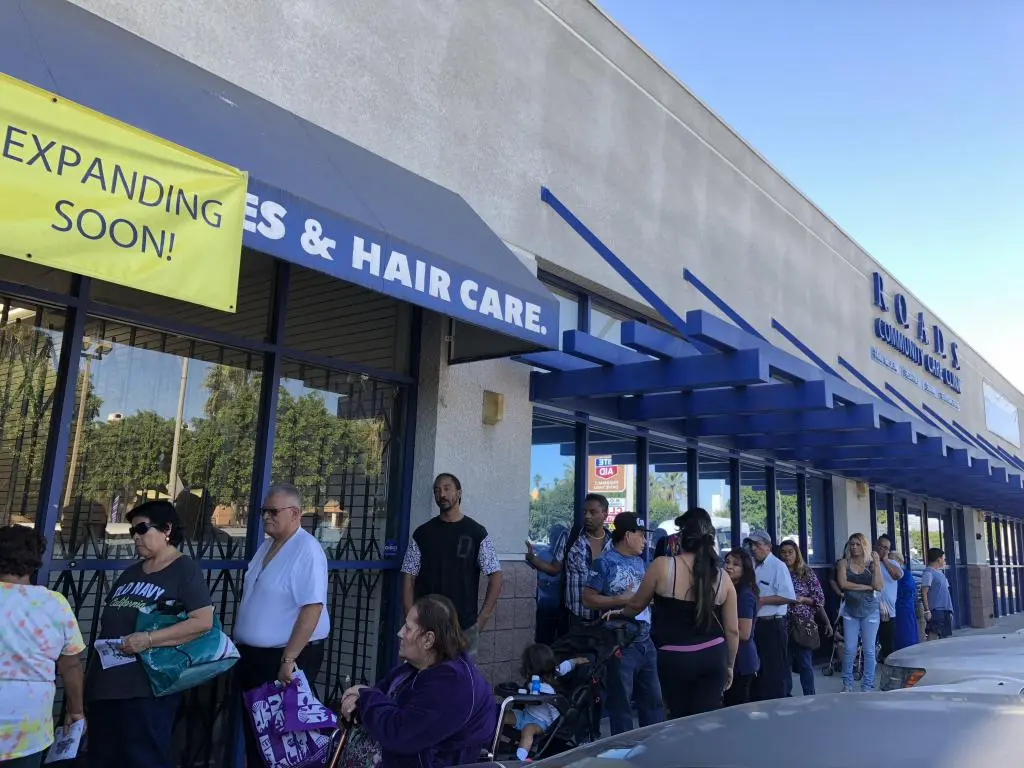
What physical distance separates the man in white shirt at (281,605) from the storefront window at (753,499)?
7489 millimetres

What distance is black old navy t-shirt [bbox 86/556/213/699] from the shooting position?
12.6 feet

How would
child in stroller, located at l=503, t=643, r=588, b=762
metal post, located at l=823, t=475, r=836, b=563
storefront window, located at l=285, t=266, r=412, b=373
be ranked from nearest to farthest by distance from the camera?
child in stroller, located at l=503, t=643, r=588, b=762
storefront window, located at l=285, t=266, r=412, b=373
metal post, located at l=823, t=475, r=836, b=563

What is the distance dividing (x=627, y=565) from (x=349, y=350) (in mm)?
2638

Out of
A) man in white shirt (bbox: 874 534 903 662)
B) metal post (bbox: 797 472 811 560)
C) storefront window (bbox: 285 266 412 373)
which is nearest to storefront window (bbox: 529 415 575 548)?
storefront window (bbox: 285 266 412 373)

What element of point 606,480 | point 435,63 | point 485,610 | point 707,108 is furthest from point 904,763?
point 707,108

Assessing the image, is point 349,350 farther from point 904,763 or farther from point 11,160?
point 904,763

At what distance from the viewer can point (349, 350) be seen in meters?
6.13

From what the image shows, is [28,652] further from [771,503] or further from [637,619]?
[771,503]

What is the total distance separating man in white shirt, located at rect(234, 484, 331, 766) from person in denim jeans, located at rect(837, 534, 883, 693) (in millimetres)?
6434

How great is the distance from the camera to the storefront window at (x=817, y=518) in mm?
12898

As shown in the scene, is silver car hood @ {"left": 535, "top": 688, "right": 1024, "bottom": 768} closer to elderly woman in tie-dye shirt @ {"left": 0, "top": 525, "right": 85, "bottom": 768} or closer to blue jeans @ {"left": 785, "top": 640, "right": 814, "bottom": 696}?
elderly woman in tie-dye shirt @ {"left": 0, "top": 525, "right": 85, "bottom": 768}

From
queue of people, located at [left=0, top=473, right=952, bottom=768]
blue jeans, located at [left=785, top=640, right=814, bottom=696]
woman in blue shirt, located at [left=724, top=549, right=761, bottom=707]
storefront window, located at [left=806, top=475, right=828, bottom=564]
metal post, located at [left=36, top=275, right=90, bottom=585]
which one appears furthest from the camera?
storefront window, located at [left=806, top=475, right=828, bottom=564]

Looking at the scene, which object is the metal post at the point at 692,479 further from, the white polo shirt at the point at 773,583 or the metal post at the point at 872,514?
the metal post at the point at 872,514

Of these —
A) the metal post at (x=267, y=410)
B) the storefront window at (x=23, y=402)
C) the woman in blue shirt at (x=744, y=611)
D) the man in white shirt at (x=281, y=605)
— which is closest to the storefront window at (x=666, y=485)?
the woman in blue shirt at (x=744, y=611)
